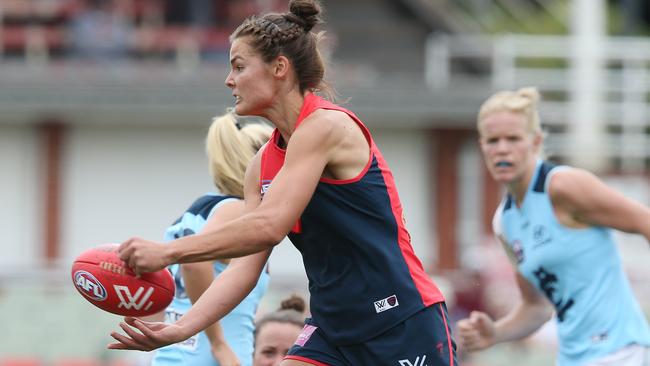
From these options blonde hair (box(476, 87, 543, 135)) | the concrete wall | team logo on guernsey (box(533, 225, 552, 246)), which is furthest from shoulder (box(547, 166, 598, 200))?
the concrete wall

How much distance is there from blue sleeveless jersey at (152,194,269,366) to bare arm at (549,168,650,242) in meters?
1.45

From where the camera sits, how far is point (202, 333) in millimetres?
5973

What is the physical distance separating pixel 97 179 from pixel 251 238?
55.7 ft

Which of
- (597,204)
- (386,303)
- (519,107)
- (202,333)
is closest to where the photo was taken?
(386,303)

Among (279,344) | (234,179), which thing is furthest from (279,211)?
(279,344)

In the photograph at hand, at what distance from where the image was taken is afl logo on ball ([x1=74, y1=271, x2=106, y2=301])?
483cm

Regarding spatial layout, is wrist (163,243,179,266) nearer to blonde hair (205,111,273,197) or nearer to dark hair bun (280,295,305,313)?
blonde hair (205,111,273,197)

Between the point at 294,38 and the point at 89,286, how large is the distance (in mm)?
1149

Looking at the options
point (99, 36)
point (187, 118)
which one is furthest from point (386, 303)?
point (99, 36)

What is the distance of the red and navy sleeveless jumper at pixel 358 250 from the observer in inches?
190

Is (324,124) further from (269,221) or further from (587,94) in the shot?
(587,94)

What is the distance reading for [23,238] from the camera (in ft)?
68.4

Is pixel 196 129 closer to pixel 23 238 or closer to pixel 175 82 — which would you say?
pixel 175 82

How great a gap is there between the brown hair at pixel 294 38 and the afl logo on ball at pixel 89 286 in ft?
3.25
